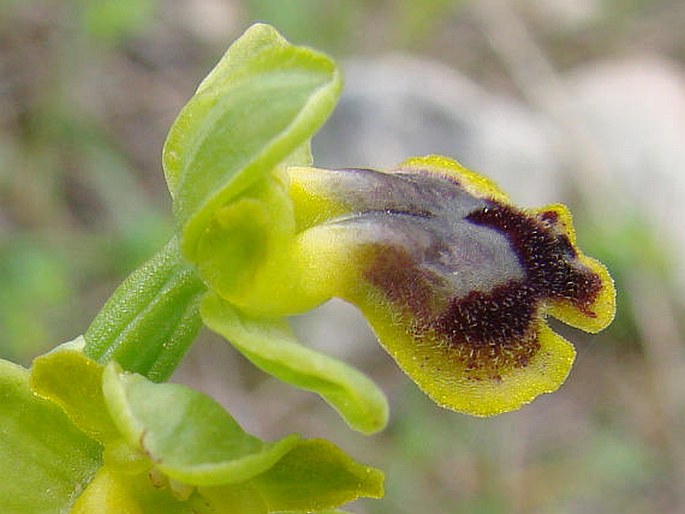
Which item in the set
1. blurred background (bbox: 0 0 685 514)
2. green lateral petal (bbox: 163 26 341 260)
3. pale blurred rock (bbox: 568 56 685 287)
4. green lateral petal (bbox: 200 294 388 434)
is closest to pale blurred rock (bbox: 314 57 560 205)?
blurred background (bbox: 0 0 685 514)

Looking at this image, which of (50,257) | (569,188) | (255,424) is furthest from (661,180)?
(50,257)

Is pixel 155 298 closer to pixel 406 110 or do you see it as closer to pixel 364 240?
pixel 364 240

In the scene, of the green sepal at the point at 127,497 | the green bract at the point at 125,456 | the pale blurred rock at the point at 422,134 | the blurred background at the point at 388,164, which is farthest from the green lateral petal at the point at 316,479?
the pale blurred rock at the point at 422,134

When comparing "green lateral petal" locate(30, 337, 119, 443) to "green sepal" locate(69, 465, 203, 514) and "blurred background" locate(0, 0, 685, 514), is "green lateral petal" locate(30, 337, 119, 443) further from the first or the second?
"blurred background" locate(0, 0, 685, 514)

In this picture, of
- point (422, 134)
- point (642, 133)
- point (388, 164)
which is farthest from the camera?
point (642, 133)

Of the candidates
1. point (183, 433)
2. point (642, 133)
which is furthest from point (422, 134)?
point (183, 433)

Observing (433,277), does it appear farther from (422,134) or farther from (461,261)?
(422,134)
